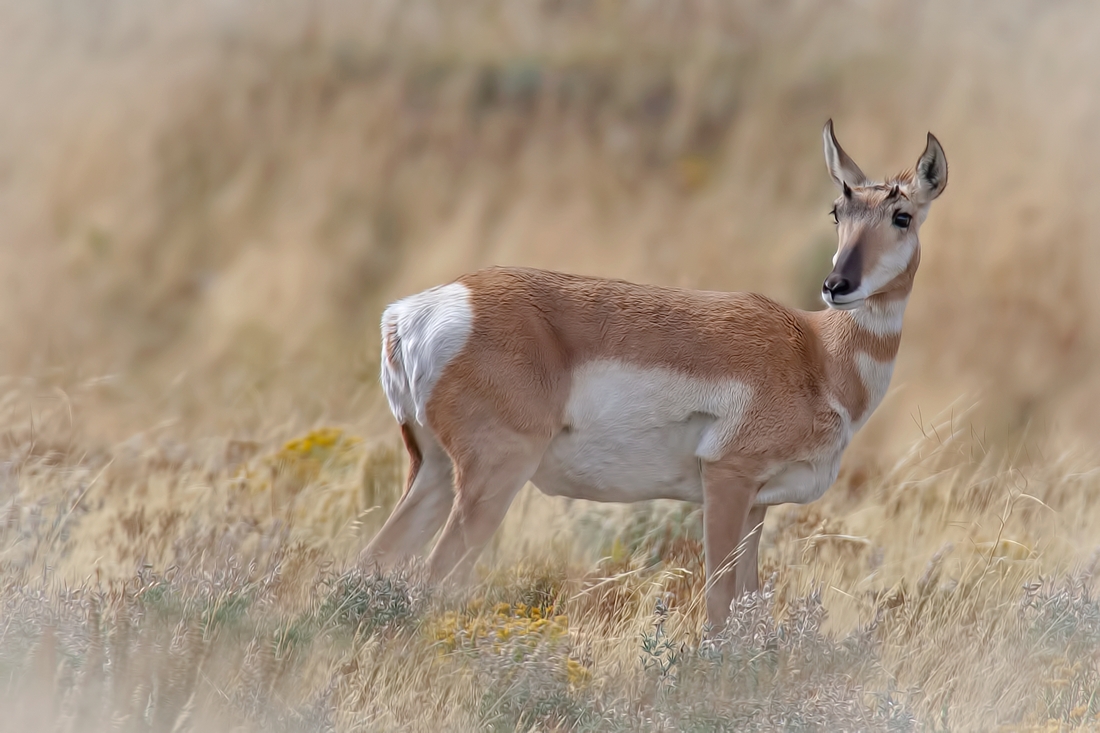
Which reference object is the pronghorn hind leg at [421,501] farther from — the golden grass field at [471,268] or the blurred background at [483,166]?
the blurred background at [483,166]

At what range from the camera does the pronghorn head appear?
5.85 meters

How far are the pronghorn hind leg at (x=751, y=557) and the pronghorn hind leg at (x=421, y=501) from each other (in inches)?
54.2

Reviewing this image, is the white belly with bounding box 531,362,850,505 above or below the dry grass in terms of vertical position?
above

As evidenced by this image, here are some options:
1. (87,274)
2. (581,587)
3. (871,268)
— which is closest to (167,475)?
(581,587)

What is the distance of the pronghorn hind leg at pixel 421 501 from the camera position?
237 inches

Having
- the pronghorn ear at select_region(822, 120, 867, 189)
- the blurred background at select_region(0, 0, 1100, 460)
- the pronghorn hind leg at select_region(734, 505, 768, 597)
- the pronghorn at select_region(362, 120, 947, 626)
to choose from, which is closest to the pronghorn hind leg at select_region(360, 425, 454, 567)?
the pronghorn at select_region(362, 120, 947, 626)

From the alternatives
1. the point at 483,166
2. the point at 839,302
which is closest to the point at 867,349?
the point at 839,302

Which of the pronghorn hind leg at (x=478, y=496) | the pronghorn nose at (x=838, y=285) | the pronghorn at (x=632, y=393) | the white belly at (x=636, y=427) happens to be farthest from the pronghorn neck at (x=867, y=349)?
the pronghorn hind leg at (x=478, y=496)

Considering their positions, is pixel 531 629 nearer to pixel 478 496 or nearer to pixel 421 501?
pixel 478 496

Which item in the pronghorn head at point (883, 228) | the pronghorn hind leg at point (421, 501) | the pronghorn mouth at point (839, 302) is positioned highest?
the pronghorn head at point (883, 228)

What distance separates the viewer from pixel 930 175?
6086 mm

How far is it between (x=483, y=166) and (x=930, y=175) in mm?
11285

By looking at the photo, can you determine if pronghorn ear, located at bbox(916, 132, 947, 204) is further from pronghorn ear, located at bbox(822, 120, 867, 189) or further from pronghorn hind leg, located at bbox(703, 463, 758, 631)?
pronghorn hind leg, located at bbox(703, 463, 758, 631)

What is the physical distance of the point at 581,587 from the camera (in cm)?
650
